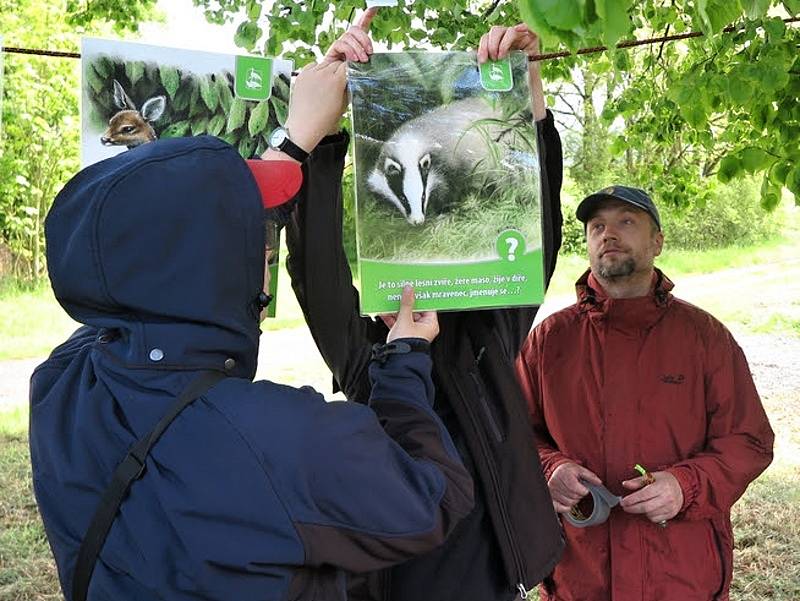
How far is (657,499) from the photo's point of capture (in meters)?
2.41

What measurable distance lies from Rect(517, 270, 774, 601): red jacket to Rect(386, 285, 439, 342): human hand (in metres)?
1.21

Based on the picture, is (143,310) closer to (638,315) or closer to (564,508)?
(564,508)

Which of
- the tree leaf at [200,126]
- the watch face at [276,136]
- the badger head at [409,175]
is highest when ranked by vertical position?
the tree leaf at [200,126]

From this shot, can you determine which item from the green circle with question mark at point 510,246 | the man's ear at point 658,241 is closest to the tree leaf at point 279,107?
Answer: the green circle with question mark at point 510,246

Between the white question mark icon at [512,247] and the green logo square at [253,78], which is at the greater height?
the green logo square at [253,78]

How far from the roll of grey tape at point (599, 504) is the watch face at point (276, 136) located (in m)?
1.42

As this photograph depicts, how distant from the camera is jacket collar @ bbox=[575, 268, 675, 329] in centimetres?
274

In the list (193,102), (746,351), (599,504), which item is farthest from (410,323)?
(746,351)

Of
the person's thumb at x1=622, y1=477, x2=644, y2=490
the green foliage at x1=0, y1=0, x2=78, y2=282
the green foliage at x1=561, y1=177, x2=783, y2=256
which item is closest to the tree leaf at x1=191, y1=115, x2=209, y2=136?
the person's thumb at x1=622, y1=477, x2=644, y2=490

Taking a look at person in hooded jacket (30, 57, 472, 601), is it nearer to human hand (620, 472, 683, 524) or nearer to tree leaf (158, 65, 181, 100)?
tree leaf (158, 65, 181, 100)

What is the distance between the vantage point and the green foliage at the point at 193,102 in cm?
172

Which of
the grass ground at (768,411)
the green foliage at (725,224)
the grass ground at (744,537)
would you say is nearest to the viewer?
the grass ground at (744,537)

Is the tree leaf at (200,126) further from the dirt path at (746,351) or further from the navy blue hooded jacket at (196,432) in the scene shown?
the dirt path at (746,351)

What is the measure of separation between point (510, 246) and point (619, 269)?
4.31 feet
